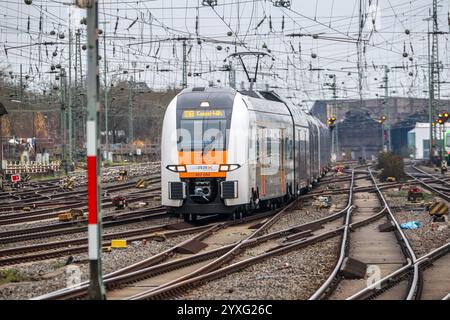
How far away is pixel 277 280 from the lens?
1213 centimetres

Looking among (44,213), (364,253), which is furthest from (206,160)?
(44,213)

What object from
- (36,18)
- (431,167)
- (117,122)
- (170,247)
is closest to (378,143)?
(117,122)

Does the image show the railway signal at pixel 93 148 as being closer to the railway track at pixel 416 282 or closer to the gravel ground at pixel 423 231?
the railway track at pixel 416 282

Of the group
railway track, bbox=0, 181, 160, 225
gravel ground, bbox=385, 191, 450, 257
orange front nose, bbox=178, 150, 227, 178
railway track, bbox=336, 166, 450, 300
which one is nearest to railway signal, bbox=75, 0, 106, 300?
railway track, bbox=336, 166, 450, 300

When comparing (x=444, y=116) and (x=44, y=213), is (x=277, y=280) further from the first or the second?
(x=444, y=116)

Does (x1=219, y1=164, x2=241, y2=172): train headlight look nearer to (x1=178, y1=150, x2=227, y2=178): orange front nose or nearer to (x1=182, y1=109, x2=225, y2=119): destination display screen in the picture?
(x1=178, y1=150, x2=227, y2=178): orange front nose

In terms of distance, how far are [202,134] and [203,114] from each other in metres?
0.50

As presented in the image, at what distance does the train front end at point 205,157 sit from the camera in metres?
20.5

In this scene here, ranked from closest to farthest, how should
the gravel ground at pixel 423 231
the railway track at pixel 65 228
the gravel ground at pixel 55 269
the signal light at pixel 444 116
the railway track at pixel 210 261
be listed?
the railway track at pixel 210 261, the gravel ground at pixel 55 269, the gravel ground at pixel 423 231, the railway track at pixel 65 228, the signal light at pixel 444 116

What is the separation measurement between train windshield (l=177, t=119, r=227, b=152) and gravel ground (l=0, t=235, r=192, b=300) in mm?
3712

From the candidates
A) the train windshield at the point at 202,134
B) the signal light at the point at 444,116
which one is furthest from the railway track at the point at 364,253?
the signal light at the point at 444,116

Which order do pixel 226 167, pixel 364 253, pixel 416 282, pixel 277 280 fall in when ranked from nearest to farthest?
pixel 416 282 < pixel 277 280 < pixel 364 253 < pixel 226 167

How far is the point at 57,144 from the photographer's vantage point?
278 ft
